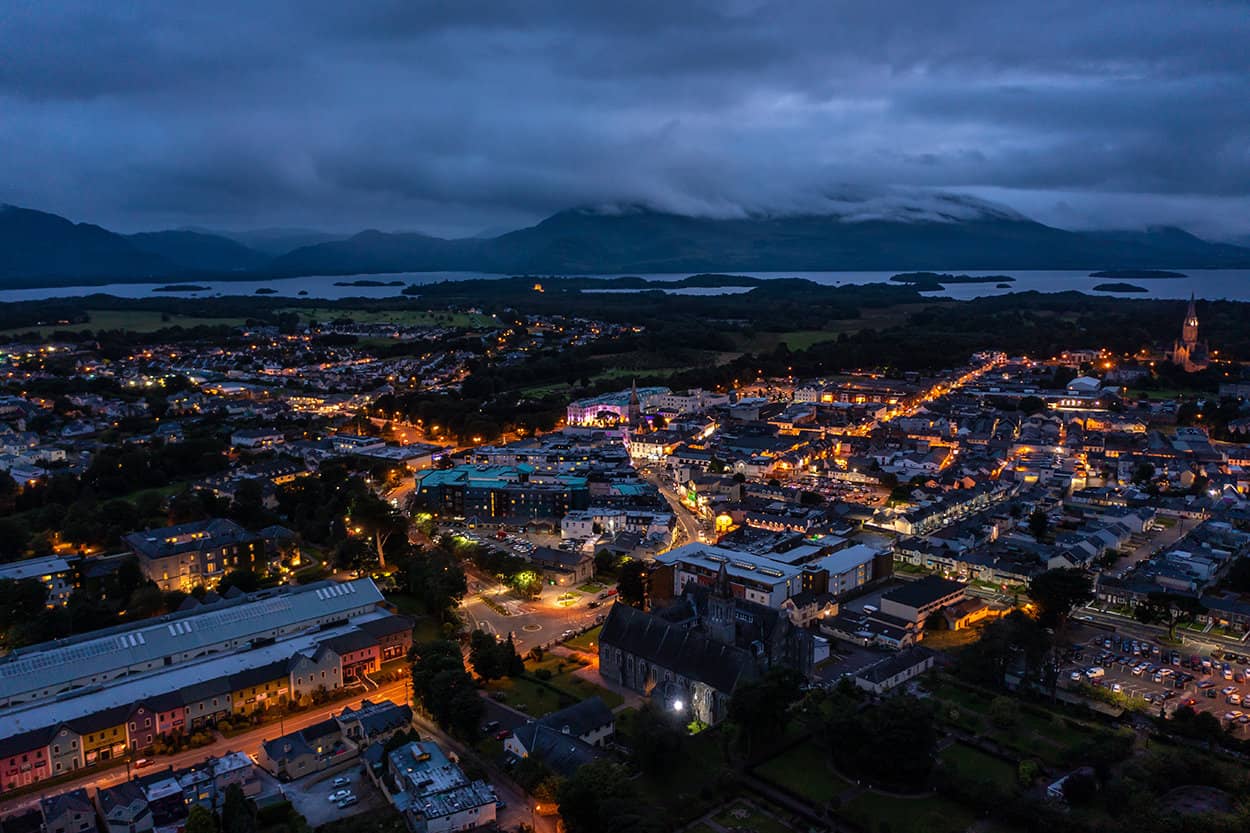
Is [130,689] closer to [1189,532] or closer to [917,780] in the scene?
[917,780]

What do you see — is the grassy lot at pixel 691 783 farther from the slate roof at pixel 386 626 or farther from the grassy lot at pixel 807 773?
the slate roof at pixel 386 626

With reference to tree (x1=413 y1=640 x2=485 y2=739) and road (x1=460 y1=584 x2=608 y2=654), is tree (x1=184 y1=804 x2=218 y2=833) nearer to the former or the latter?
tree (x1=413 y1=640 x2=485 y2=739)

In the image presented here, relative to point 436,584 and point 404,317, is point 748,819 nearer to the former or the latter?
point 436,584

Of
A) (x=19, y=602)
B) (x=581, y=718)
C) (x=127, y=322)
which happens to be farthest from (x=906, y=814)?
(x=127, y=322)

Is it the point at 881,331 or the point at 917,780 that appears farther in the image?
the point at 881,331

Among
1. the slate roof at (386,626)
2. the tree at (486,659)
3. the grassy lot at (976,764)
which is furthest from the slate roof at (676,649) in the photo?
the slate roof at (386,626)

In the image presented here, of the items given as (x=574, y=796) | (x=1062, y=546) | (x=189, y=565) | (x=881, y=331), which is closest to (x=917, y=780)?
(x=574, y=796)
